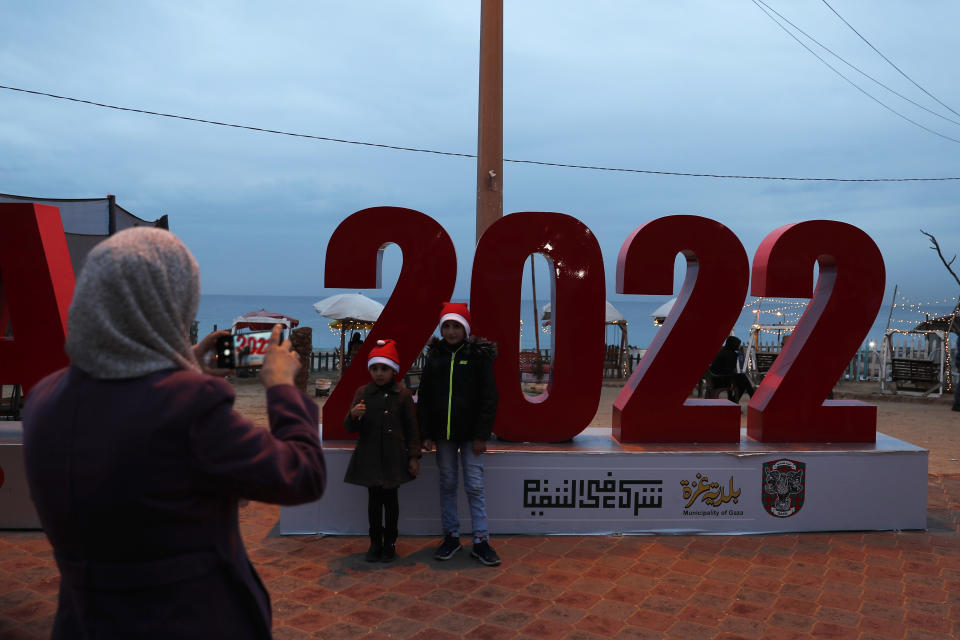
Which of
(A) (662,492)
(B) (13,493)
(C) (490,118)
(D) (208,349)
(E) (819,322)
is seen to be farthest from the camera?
(C) (490,118)

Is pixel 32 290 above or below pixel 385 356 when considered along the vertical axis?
above

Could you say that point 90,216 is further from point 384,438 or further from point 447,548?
point 447,548

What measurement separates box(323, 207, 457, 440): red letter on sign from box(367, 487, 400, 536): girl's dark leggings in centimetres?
90

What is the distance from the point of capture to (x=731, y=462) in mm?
6090

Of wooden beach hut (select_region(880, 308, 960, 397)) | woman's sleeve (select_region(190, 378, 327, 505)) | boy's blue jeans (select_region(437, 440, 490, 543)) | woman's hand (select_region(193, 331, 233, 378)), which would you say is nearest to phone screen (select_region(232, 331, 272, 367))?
woman's hand (select_region(193, 331, 233, 378))

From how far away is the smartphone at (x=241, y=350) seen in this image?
2.33 m

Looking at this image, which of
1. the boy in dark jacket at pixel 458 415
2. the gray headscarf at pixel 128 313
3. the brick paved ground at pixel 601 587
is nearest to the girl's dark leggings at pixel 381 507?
the brick paved ground at pixel 601 587

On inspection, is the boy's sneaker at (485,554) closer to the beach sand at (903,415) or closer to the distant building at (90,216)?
the beach sand at (903,415)

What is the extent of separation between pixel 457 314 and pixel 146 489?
13.5 ft

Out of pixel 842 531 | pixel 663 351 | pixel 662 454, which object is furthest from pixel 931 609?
pixel 663 351

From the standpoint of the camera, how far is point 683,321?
6164mm

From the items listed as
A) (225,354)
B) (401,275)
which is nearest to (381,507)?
(401,275)

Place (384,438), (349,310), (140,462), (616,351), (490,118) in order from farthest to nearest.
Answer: (616,351) < (349,310) < (490,118) < (384,438) < (140,462)

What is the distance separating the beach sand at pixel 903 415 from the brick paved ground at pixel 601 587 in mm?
3069
